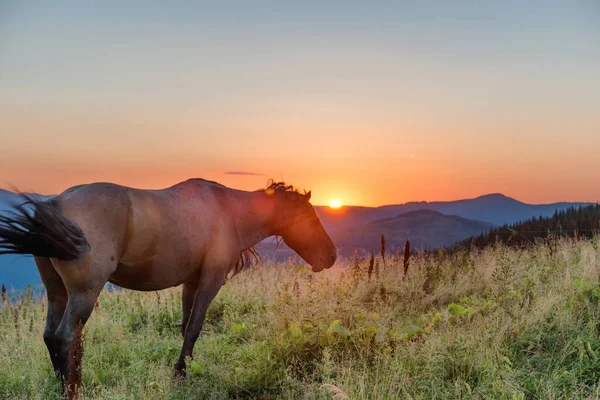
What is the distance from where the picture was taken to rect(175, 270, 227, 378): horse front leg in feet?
18.6

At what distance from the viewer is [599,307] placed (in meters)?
A: 6.38

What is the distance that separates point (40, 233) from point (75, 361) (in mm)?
1352

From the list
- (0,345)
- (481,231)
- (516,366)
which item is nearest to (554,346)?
(516,366)

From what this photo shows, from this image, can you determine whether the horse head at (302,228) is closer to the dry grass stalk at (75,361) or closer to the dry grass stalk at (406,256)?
the dry grass stalk at (406,256)

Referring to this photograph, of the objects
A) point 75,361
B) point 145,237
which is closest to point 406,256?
point 145,237

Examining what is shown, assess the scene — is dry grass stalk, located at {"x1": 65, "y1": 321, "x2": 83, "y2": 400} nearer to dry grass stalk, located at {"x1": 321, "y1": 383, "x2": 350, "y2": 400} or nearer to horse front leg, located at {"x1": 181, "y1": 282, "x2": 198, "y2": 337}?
dry grass stalk, located at {"x1": 321, "y1": 383, "x2": 350, "y2": 400}

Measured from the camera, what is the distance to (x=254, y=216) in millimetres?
6754

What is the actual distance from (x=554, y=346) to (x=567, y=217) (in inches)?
577

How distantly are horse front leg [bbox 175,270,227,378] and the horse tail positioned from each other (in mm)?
1647

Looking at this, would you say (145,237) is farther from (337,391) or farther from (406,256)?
(406,256)

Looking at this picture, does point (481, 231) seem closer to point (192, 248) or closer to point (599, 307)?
point (599, 307)

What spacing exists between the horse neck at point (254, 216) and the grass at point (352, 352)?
1.09m

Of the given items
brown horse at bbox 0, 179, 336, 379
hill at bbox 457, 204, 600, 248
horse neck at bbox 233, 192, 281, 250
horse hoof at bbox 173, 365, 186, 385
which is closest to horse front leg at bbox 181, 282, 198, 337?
brown horse at bbox 0, 179, 336, 379

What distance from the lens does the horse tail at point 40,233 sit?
14.7ft
